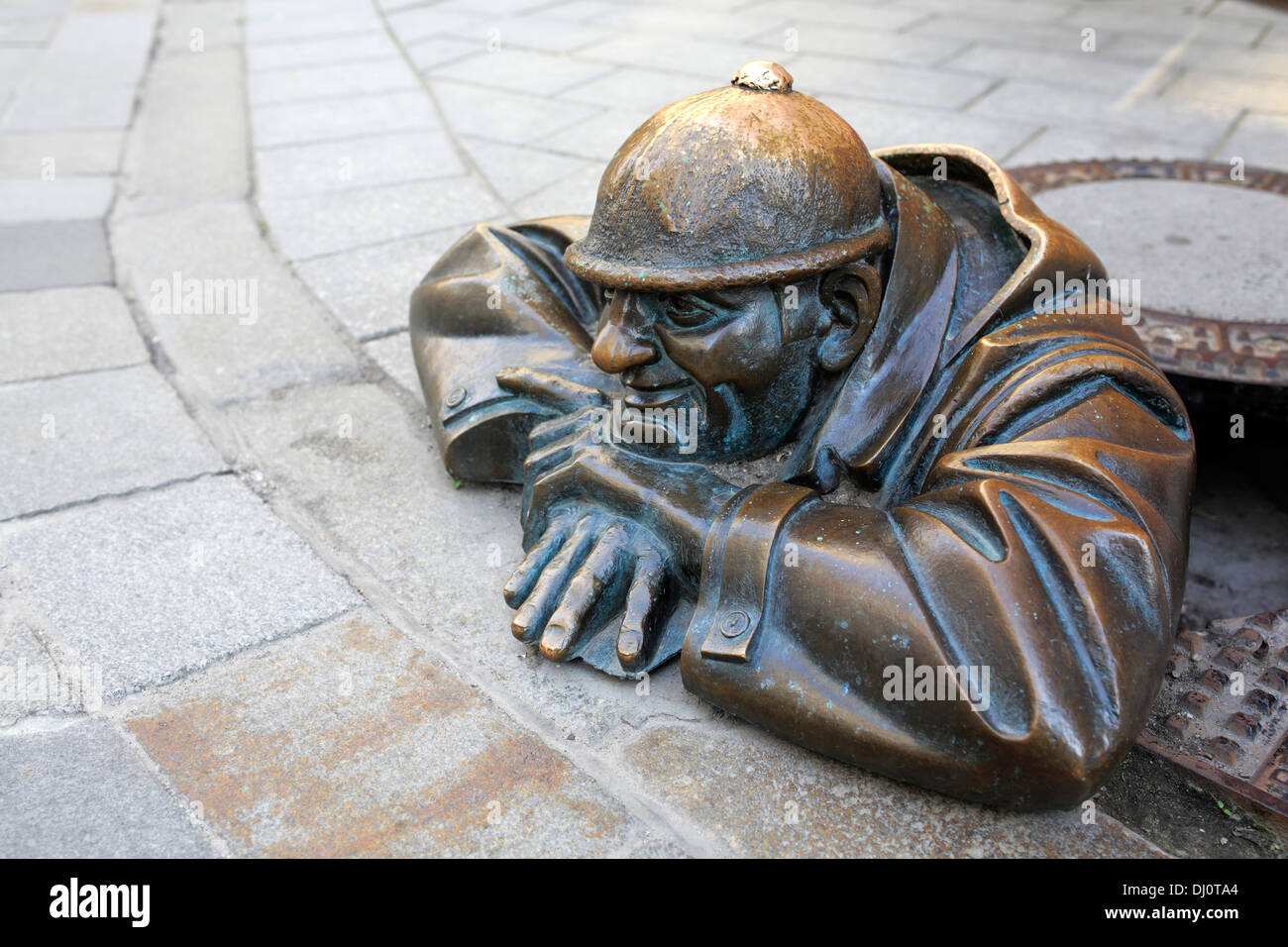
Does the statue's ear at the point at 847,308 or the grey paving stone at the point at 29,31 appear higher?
the statue's ear at the point at 847,308

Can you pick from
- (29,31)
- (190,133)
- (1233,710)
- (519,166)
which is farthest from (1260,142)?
(29,31)

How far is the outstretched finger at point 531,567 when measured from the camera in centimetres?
226

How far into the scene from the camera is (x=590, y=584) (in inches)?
86.3

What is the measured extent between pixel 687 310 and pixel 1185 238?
2.18 metres

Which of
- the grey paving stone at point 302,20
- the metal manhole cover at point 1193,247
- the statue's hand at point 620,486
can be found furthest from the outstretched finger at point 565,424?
the grey paving stone at point 302,20

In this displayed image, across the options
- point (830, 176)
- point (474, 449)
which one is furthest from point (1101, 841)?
point (474, 449)

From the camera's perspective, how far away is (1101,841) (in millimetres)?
1905

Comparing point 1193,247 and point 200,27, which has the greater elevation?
point 1193,247

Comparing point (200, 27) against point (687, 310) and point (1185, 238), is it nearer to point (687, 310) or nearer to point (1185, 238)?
point (1185, 238)

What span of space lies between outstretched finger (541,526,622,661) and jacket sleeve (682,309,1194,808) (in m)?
A: 0.24

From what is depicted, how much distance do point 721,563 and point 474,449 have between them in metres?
0.92

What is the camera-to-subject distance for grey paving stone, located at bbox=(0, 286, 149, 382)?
352 cm

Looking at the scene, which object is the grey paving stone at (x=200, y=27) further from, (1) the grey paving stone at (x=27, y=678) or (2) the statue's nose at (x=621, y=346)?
(2) the statue's nose at (x=621, y=346)

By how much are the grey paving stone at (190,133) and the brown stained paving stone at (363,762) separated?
316 cm
